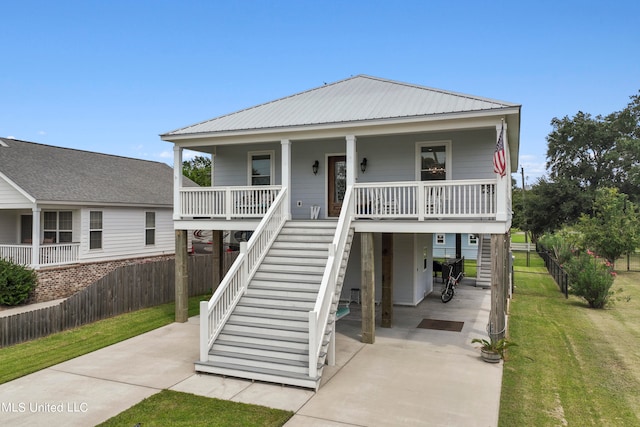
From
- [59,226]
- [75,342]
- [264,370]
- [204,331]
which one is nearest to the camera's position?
[264,370]

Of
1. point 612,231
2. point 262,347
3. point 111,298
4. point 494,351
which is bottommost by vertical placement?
point 494,351

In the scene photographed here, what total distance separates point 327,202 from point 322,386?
21.6 ft

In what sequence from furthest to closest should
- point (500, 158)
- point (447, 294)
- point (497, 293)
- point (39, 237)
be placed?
1. point (39, 237)
2. point (447, 294)
3. point (497, 293)
4. point (500, 158)

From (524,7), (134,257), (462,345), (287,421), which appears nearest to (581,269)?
(462,345)

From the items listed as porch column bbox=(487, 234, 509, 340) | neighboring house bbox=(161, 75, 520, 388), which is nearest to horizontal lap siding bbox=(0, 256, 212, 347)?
neighboring house bbox=(161, 75, 520, 388)

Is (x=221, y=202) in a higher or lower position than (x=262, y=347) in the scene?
higher

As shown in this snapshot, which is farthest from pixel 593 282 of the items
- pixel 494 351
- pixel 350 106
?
pixel 350 106

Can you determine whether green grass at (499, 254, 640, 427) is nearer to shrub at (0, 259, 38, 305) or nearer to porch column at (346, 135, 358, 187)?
porch column at (346, 135, 358, 187)

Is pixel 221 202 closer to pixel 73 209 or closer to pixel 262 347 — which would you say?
pixel 262 347

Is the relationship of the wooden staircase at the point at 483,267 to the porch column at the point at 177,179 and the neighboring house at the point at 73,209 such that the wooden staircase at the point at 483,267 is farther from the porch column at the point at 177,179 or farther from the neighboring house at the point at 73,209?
the neighboring house at the point at 73,209

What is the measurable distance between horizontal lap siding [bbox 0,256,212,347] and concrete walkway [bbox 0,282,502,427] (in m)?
2.04

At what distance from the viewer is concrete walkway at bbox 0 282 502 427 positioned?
20.4ft

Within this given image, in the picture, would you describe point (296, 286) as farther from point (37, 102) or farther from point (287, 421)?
point (37, 102)

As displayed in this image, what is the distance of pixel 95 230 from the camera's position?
18.2 m
